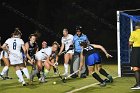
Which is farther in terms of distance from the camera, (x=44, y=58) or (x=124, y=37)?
(x=124, y=37)

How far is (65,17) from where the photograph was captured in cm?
3922

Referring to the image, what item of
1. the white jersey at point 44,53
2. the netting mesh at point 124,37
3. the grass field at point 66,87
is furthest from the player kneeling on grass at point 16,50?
the netting mesh at point 124,37

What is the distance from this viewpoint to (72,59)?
57.7 feet

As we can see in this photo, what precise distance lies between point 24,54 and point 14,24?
23.7 m

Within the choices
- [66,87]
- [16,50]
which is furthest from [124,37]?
[16,50]

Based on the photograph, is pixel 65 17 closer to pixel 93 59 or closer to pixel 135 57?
pixel 93 59

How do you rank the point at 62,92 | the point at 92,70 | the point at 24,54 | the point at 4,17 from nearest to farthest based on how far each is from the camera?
the point at 62,92, the point at 92,70, the point at 24,54, the point at 4,17

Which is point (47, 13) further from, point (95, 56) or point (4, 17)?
point (95, 56)

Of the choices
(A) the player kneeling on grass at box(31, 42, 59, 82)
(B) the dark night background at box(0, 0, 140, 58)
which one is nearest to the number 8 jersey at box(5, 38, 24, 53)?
(A) the player kneeling on grass at box(31, 42, 59, 82)

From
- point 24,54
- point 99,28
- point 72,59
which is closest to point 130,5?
point 99,28

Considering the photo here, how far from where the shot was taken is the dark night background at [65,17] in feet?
121

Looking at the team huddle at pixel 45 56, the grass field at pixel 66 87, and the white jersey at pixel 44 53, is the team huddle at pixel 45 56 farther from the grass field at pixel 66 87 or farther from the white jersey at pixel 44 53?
the grass field at pixel 66 87

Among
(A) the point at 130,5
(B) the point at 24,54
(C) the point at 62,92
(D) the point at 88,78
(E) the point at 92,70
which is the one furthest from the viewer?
(A) the point at 130,5

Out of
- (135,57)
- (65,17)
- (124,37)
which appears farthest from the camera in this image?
(65,17)
